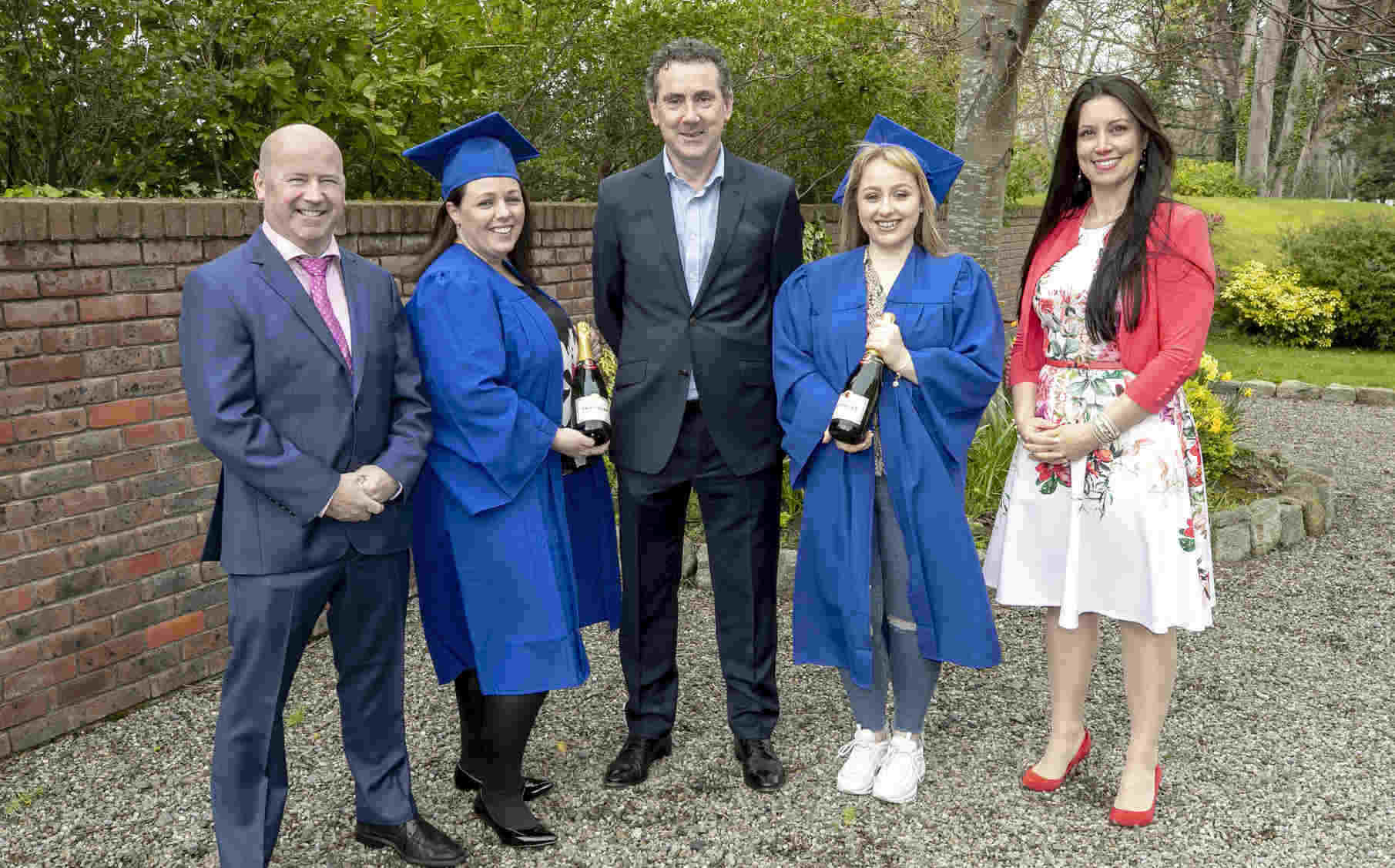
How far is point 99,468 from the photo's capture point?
4.04 m

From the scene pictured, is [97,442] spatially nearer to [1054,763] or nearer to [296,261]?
[296,261]

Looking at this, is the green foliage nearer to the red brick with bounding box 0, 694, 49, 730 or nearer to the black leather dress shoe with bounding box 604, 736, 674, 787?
the red brick with bounding box 0, 694, 49, 730

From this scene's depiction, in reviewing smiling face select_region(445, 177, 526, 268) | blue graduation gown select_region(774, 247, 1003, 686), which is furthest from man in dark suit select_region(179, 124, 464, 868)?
blue graduation gown select_region(774, 247, 1003, 686)

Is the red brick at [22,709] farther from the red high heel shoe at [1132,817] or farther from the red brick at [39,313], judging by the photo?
the red high heel shoe at [1132,817]

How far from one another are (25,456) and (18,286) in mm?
599

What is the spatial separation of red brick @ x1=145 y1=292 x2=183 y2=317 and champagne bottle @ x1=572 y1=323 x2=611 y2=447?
5.98ft

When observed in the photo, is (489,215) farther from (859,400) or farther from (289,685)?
(289,685)

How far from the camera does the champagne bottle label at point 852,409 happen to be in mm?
3242

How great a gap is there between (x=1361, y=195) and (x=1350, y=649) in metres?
28.7

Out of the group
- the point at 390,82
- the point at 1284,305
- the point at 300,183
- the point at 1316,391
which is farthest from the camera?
the point at 1284,305

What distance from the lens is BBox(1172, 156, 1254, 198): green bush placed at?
2330 centimetres

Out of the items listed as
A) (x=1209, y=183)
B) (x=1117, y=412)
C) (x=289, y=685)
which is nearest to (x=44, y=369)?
(x=289, y=685)

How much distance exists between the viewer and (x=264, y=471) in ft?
8.73

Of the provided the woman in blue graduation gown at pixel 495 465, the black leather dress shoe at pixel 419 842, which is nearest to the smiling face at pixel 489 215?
the woman in blue graduation gown at pixel 495 465
